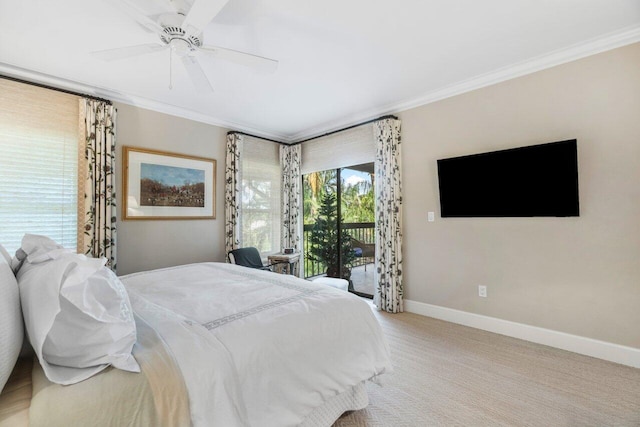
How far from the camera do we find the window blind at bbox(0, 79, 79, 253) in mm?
2639

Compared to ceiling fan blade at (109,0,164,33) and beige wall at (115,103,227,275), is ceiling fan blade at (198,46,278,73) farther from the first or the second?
beige wall at (115,103,227,275)

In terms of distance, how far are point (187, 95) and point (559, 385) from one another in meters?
4.52

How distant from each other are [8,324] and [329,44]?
2.60 m

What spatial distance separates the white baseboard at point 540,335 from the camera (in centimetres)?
231

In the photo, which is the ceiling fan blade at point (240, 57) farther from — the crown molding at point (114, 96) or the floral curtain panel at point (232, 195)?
the floral curtain panel at point (232, 195)

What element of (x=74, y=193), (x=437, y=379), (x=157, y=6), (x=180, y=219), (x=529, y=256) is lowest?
(x=437, y=379)

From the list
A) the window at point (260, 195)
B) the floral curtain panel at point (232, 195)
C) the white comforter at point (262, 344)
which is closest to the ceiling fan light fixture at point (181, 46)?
the white comforter at point (262, 344)

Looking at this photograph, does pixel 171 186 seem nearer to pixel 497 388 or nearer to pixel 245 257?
pixel 245 257

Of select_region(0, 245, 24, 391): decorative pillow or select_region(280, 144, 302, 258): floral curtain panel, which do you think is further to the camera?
select_region(280, 144, 302, 258): floral curtain panel

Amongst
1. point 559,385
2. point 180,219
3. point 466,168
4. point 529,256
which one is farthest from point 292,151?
point 559,385

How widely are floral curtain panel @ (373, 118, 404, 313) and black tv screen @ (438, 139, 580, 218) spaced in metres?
0.59

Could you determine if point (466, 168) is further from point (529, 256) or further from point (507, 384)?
point (507, 384)

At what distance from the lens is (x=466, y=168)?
3.11m

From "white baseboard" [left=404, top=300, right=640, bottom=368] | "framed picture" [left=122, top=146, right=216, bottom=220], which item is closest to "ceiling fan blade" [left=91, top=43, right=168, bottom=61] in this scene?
"framed picture" [left=122, top=146, right=216, bottom=220]
